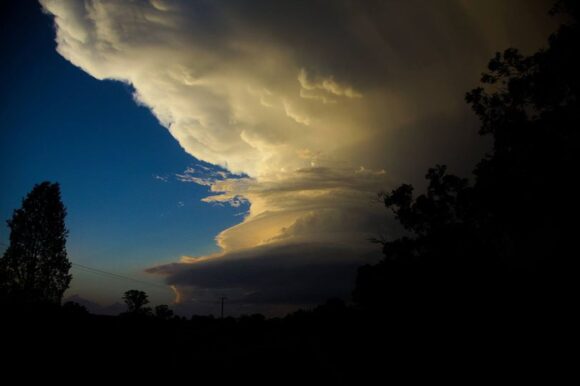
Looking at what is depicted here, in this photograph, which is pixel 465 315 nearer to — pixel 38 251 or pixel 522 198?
pixel 522 198

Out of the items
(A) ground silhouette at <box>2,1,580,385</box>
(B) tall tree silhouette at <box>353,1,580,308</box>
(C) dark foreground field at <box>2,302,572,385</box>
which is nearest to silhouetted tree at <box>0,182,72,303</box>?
(A) ground silhouette at <box>2,1,580,385</box>

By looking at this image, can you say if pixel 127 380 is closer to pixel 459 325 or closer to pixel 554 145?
pixel 459 325

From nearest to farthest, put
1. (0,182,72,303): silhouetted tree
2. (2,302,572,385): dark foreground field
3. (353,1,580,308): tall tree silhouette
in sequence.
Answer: (2,302,572,385): dark foreground field < (353,1,580,308): tall tree silhouette < (0,182,72,303): silhouetted tree

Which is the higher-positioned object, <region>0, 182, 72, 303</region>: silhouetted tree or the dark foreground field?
<region>0, 182, 72, 303</region>: silhouetted tree

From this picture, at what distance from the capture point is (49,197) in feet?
108

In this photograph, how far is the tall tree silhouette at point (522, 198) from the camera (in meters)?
20.7

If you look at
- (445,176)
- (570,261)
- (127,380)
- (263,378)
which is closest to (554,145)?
(570,261)

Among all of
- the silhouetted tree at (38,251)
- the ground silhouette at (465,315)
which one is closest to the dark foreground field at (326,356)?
the ground silhouette at (465,315)

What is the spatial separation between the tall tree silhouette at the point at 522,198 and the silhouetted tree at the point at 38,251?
103 ft

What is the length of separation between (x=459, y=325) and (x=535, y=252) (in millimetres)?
19121

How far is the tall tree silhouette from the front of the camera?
2070 centimetres

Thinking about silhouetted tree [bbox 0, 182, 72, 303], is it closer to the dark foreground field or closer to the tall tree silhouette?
the dark foreground field

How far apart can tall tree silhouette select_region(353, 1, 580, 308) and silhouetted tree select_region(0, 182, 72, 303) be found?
31.3 m

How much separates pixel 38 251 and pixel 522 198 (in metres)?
44.2
